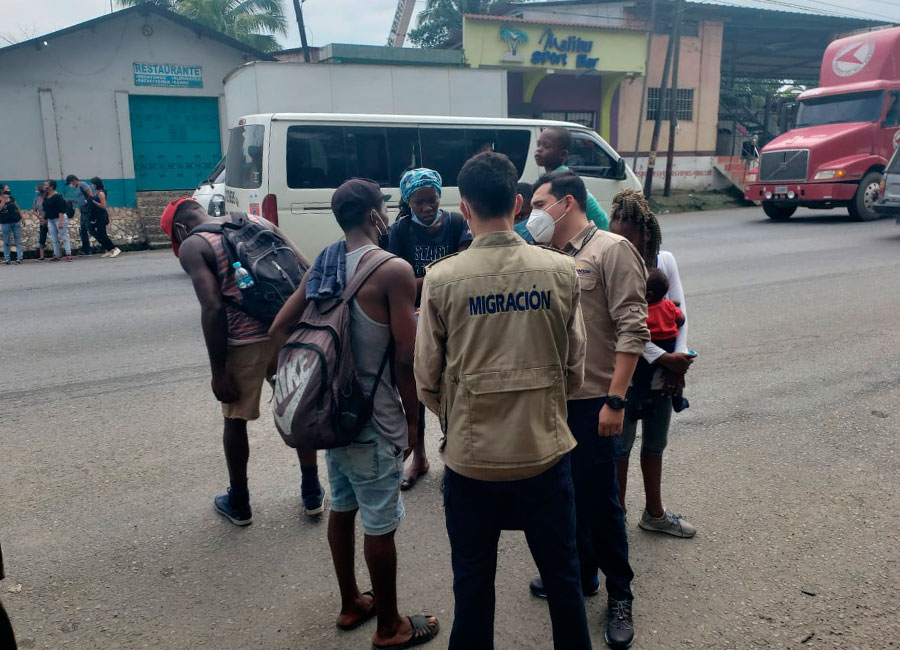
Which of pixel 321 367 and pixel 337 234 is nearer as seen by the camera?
pixel 321 367

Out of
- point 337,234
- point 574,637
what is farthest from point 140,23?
point 574,637

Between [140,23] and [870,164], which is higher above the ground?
[140,23]

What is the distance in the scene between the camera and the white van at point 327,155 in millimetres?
8820

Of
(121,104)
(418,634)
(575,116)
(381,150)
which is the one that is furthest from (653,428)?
(575,116)

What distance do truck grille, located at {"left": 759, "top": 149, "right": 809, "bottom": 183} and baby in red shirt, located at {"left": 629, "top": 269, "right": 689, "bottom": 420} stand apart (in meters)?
14.9

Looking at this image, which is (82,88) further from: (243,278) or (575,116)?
(243,278)

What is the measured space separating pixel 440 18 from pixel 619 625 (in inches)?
1416

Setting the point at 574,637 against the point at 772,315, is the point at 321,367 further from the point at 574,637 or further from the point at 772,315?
the point at 772,315

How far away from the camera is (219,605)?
3000 mm

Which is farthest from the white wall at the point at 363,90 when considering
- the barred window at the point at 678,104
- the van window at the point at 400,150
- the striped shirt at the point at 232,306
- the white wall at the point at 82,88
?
the striped shirt at the point at 232,306

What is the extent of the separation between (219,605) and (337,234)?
666 cm

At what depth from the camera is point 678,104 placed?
87.0ft

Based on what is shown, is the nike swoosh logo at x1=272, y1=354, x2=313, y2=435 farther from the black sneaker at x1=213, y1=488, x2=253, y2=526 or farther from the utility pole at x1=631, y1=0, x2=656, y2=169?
the utility pole at x1=631, y1=0, x2=656, y2=169

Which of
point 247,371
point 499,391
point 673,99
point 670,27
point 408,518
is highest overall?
point 670,27
